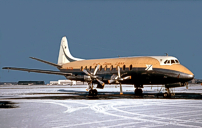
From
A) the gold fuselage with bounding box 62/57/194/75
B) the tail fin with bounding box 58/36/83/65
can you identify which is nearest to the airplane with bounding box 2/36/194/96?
the gold fuselage with bounding box 62/57/194/75

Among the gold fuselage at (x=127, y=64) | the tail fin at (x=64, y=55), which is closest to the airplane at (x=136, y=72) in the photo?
the gold fuselage at (x=127, y=64)

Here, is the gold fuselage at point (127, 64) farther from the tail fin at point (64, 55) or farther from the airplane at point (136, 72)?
the tail fin at point (64, 55)

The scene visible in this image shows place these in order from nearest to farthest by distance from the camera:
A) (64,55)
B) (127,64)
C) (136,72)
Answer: (136,72), (127,64), (64,55)

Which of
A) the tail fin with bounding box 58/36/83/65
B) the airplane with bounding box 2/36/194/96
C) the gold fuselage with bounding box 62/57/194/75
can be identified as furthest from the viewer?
the tail fin with bounding box 58/36/83/65

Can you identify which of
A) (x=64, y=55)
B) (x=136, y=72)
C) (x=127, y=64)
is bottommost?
(x=136, y=72)

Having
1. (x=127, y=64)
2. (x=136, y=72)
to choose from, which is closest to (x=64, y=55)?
(x=127, y=64)

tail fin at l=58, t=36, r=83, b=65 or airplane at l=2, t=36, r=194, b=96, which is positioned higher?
tail fin at l=58, t=36, r=83, b=65

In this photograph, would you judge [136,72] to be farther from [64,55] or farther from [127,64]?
[64,55]

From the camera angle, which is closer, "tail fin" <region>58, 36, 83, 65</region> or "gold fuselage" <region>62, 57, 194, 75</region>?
"gold fuselage" <region>62, 57, 194, 75</region>

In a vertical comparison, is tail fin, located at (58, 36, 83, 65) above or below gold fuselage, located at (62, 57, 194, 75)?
above

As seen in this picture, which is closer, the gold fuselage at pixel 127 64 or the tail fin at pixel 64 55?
the gold fuselage at pixel 127 64

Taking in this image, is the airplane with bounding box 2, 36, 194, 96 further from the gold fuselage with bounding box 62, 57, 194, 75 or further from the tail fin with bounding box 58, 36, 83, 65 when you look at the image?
the tail fin with bounding box 58, 36, 83, 65

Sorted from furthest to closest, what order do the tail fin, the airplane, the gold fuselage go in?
the tail fin
the gold fuselage
the airplane

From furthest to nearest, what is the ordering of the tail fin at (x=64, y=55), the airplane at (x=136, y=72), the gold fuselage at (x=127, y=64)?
the tail fin at (x=64, y=55) < the gold fuselage at (x=127, y=64) < the airplane at (x=136, y=72)
